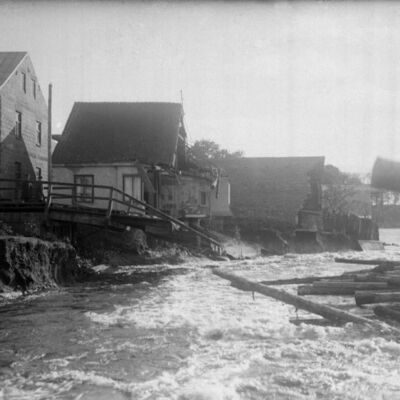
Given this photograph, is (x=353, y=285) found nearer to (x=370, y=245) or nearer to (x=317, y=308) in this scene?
(x=317, y=308)

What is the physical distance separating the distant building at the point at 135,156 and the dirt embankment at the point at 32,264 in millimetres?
8587

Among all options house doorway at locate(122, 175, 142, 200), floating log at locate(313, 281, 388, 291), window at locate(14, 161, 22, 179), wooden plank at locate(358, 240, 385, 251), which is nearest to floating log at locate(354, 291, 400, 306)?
floating log at locate(313, 281, 388, 291)

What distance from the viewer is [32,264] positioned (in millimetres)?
14344

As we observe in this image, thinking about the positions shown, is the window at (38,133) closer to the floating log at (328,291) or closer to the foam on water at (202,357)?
the foam on water at (202,357)

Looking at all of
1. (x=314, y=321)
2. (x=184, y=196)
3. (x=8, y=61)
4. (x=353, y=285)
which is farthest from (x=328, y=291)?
(x=8, y=61)

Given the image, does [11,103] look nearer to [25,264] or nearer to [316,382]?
[25,264]

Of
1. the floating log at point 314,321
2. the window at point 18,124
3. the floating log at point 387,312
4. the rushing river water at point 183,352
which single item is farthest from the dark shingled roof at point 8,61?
the floating log at point 387,312

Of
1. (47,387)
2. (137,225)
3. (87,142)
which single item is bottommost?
(47,387)

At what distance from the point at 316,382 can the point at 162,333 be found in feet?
11.4

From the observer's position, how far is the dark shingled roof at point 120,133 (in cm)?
2693

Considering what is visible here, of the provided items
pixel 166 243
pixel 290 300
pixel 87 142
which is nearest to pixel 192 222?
pixel 166 243

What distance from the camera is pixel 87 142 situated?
27.8 m

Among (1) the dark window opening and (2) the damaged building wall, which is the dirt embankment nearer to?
(2) the damaged building wall

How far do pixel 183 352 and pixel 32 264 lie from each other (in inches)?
314
